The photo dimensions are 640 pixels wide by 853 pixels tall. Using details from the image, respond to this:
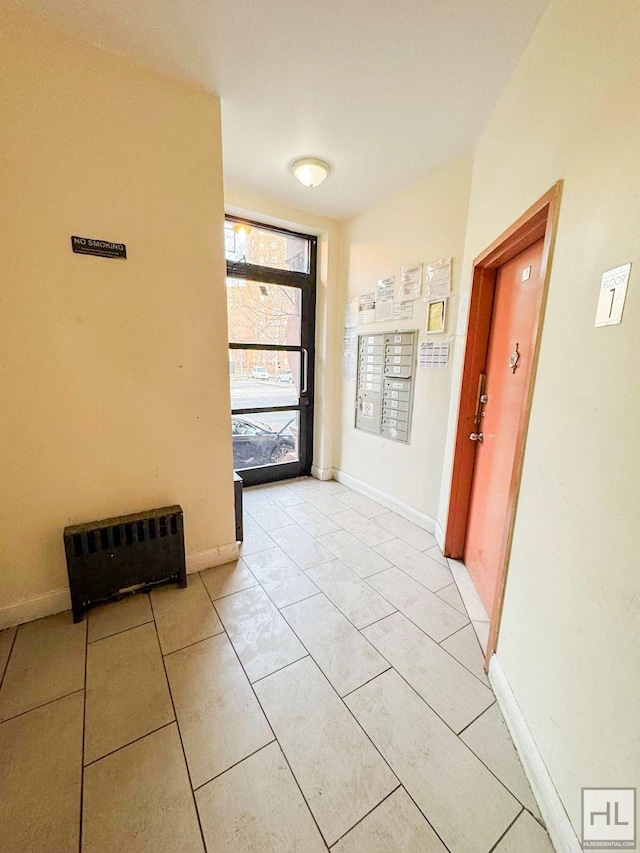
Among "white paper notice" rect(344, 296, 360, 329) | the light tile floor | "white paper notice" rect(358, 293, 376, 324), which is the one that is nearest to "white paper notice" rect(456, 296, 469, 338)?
"white paper notice" rect(358, 293, 376, 324)

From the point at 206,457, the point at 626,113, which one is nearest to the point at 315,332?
the point at 206,457

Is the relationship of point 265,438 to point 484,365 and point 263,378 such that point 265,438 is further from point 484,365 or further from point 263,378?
point 484,365

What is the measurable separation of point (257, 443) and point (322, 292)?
165 centimetres

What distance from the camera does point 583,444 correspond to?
0.91m

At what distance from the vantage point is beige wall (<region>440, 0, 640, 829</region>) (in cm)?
75

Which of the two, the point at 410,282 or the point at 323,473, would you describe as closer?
the point at 410,282

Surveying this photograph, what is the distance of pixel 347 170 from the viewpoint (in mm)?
2307

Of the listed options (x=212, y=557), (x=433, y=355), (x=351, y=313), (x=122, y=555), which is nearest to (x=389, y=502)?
(x=433, y=355)

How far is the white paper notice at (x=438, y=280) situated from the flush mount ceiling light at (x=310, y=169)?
0.98m

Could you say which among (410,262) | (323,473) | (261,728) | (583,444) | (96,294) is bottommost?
(261,728)

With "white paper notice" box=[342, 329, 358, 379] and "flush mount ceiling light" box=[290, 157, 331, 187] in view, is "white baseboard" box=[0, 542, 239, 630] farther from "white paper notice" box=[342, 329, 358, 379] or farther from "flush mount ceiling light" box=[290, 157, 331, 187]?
"flush mount ceiling light" box=[290, 157, 331, 187]

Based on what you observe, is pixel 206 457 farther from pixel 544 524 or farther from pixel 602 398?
pixel 602 398

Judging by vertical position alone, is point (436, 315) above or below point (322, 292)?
below

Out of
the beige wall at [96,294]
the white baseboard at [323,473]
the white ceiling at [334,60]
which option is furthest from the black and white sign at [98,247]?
the white baseboard at [323,473]
